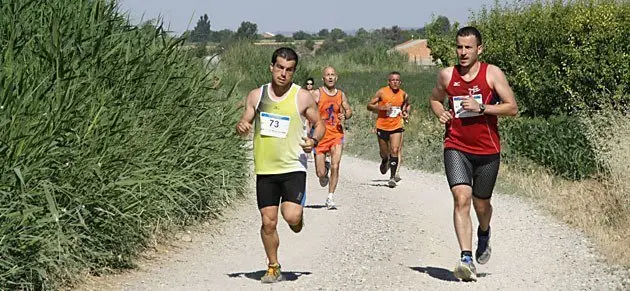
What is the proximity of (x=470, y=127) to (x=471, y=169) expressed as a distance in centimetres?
37

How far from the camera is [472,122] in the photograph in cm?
909

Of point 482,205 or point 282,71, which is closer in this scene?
point 282,71

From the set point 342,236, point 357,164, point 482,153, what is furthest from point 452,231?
point 357,164

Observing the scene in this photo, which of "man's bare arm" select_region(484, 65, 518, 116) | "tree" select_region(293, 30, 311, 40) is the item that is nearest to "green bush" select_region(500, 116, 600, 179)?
"man's bare arm" select_region(484, 65, 518, 116)

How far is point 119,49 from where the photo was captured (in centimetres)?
1030

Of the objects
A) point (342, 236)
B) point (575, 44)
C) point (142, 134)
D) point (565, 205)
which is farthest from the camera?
point (575, 44)

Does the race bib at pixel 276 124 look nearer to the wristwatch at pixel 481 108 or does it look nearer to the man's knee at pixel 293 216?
the man's knee at pixel 293 216

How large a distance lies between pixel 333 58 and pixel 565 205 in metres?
63.2

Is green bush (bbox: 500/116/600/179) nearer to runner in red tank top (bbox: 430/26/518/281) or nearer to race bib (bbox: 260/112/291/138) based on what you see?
runner in red tank top (bbox: 430/26/518/281)

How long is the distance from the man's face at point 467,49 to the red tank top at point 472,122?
0.35ft

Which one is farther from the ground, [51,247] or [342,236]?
[51,247]

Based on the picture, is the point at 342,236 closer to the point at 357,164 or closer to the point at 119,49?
the point at 119,49

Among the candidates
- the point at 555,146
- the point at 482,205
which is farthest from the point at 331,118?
the point at 482,205

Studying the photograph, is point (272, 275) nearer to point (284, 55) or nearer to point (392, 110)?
point (284, 55)
